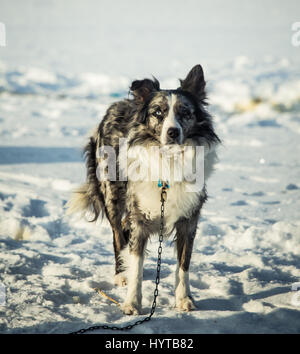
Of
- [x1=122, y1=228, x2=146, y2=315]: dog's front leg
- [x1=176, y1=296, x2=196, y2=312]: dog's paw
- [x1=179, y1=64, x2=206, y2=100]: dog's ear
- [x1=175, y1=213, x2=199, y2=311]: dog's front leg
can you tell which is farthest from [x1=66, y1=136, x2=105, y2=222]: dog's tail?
[x1=176, y1=296, x2=196, y2=312]: dog's paw

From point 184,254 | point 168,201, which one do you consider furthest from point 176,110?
point 184,254

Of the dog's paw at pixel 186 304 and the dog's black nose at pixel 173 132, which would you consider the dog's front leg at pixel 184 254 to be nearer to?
the dog's paw at pixel 186 304

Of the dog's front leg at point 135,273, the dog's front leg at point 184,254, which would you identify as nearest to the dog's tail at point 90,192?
the dog's front leg at point 135,273

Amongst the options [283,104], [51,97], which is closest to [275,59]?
[283,104]

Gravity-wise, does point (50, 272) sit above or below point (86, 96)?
below

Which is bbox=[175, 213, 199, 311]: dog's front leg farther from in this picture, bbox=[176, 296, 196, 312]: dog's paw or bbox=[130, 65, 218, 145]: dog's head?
bbox=[130, 65, 218, 145]: dog's head

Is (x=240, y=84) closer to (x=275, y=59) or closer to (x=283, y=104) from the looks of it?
(x=283, y=104)

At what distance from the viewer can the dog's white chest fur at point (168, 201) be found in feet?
12.0

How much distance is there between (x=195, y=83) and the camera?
3.86 m

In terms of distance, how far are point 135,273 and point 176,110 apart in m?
1.62

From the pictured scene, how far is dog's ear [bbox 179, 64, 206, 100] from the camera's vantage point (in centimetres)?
382

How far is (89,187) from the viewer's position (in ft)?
16.6

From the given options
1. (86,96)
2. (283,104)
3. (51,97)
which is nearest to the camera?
(283,104)
